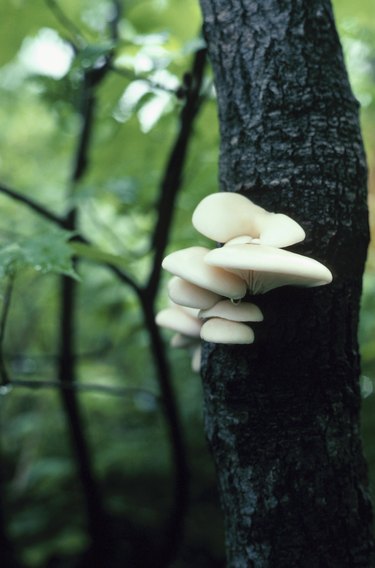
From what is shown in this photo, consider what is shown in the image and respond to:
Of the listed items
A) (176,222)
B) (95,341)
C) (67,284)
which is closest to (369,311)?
(176,222)

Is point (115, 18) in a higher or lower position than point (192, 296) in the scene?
higher

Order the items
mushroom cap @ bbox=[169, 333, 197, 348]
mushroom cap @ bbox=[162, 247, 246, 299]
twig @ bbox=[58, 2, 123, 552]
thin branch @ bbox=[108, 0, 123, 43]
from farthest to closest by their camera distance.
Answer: twig @ bbox=[58, 2, 123, 552] < thin branch @ bbox=[108, 0, 123, 43] < mushroom cap @ bbox=[169, 333, 197, 348] < mushroom cap @ bbox=[162, 247, 246, 299]

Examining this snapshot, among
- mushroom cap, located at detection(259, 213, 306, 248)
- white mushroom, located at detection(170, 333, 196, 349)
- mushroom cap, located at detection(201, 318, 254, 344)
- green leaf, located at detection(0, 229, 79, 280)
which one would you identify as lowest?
white mushroom, located at detection(170, 333, 196, 349)

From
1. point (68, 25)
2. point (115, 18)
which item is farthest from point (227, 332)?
point (115, 18)

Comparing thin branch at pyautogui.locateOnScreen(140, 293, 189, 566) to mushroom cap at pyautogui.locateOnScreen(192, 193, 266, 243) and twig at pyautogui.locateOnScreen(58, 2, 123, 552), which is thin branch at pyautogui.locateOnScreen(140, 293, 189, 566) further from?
mushroom cap at pyautogui.locateOnScreen(192, 193, 266, 243)

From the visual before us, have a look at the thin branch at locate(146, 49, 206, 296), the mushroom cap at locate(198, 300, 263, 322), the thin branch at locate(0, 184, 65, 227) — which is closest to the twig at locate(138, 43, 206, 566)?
the thin branch at locate(146, 49, 206, 296)

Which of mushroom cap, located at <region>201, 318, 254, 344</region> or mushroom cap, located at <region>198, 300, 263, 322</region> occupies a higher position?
mushroom cap, located at <region>198, 300, 263, 322</region>

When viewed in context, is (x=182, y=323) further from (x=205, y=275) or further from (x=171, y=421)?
(x=171, y=421)
